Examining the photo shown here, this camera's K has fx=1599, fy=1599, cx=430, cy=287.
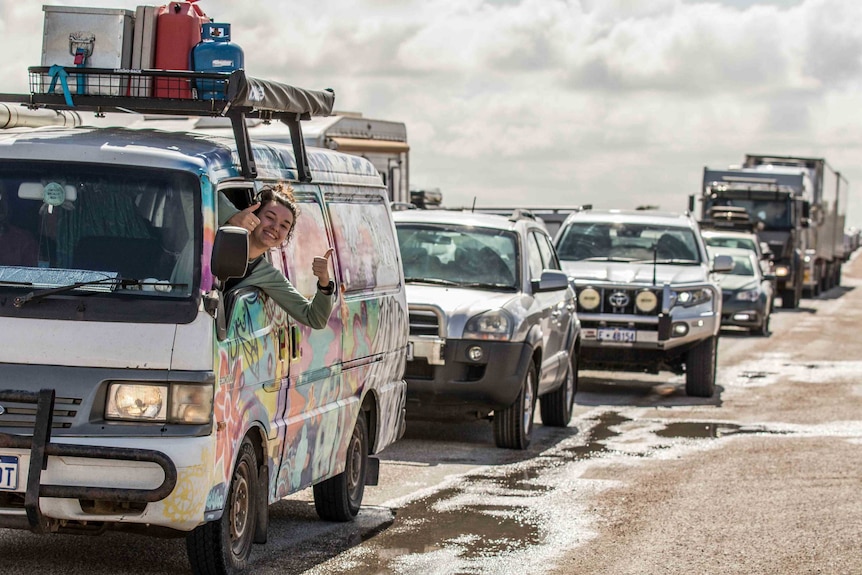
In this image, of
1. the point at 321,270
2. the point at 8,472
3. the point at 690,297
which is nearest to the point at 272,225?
the point at 321,270

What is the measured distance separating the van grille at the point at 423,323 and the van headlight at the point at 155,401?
5.84 m

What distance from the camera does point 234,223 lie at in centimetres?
699

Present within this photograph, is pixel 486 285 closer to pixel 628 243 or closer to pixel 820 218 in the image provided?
pixel 628 243

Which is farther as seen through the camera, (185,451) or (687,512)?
(687,512)

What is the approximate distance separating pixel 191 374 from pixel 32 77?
1.95m

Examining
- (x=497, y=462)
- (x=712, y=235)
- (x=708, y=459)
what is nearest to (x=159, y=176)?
(x=497, y=462)

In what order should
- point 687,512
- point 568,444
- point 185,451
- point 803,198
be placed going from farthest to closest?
point 803,198 → point 568,444 → point 687,512 → point 185,451

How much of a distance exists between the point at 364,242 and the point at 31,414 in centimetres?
308

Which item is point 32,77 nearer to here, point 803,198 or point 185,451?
point 185,451

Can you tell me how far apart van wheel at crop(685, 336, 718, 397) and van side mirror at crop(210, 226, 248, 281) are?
11084 mm

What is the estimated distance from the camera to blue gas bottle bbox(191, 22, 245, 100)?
7492mm

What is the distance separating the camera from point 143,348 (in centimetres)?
638

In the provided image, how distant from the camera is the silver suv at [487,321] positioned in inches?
477

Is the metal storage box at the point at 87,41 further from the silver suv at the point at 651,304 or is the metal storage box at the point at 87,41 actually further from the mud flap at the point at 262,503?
the silver suv at the point at 651,304
